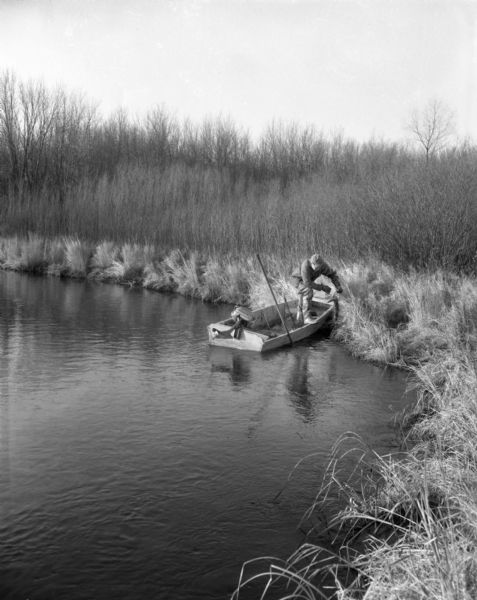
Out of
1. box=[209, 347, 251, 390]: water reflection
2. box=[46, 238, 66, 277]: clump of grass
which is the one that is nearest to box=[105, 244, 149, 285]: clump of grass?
box=[46, 238, 66, 277]: clump of grass

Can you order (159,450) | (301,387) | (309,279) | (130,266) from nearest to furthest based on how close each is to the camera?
1. (159,450)
2. (301,387)
3. (309,279)
4. (130,266)

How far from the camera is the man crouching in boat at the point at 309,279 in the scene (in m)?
11.9

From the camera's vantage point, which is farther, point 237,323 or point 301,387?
point 237,323

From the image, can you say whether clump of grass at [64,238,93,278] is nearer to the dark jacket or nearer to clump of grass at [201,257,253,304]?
clump of grass at [201,257,253,304]

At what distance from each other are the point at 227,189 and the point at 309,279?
12.1 metres

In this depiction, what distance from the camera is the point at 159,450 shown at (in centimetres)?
664

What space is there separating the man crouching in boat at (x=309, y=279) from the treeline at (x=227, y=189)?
270 centimetres

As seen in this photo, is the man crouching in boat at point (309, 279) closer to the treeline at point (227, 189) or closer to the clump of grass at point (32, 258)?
the treeline at point (227, 189)

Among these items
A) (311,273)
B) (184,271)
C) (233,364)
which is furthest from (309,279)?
(184,271)

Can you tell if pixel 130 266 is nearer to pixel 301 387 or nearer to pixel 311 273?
pixel 311 273

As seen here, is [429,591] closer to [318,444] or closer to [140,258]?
[318,444]

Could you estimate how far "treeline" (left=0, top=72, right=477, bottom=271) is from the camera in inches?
579

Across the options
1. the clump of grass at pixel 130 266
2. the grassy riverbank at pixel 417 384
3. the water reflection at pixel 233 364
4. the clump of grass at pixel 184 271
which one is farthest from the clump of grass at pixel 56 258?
the water reflection at pixel 233 364

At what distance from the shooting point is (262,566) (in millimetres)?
4652
